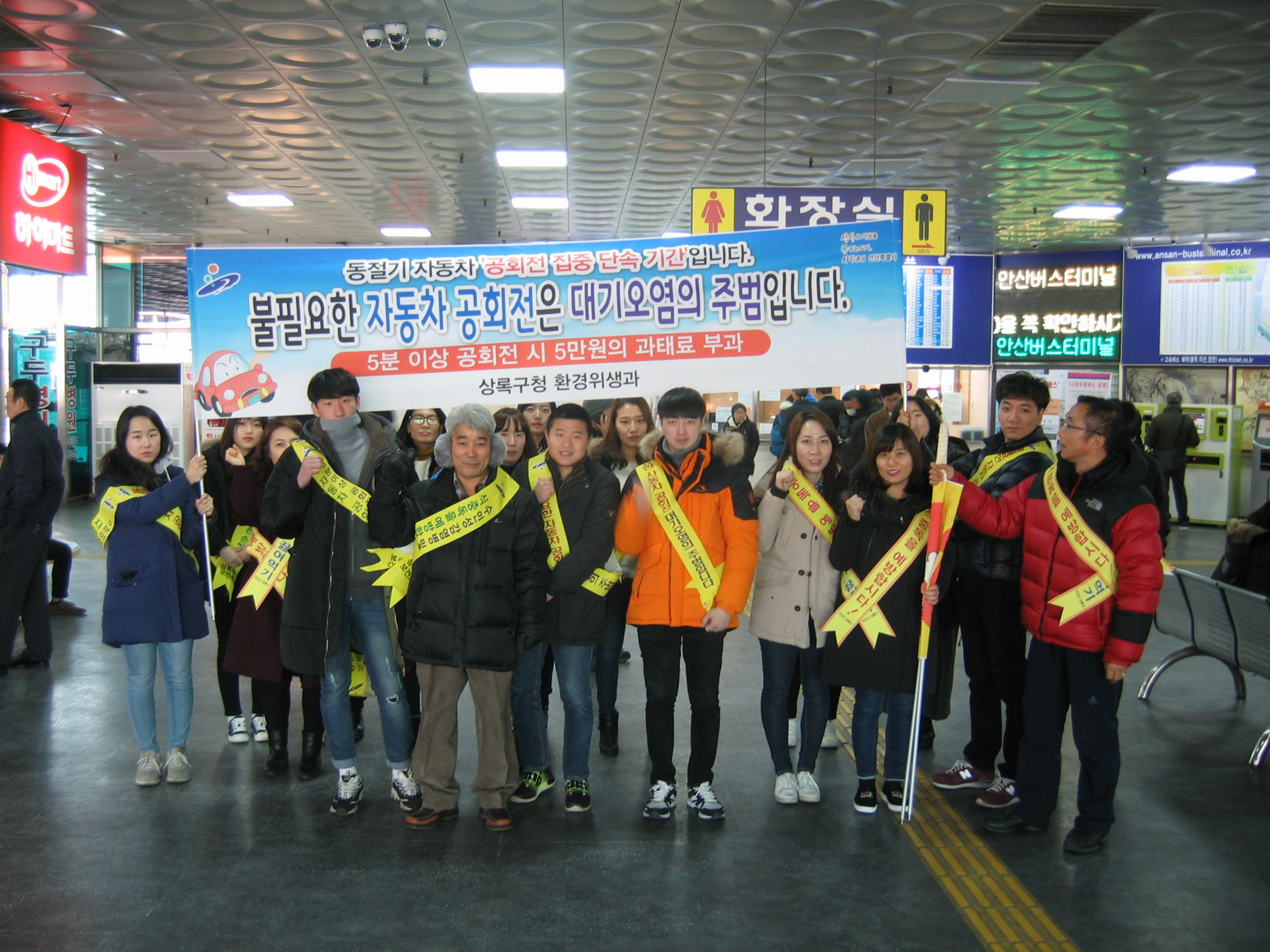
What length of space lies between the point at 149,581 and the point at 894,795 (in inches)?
135

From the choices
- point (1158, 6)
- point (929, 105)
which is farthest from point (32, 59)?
point (1158, 6)

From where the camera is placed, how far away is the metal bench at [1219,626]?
5.07 m

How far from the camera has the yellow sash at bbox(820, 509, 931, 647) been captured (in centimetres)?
411

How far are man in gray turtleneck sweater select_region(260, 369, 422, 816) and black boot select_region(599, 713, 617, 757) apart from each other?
3.44 ft

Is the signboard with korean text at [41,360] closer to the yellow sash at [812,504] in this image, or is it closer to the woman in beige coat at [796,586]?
the woman in beige coat at [796,586]

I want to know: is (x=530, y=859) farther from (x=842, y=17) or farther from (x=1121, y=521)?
(x=842, y=17)

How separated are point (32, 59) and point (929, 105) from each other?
7.19 metres

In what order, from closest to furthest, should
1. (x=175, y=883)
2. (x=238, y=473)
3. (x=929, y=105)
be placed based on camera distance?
(x=175, y=883), (x=238, y=473), (x=929, y=105)

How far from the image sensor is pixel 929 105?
8688 millimetres

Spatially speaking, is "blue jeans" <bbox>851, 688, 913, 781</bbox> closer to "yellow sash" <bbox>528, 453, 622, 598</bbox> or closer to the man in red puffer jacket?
the man in red puffer jacket

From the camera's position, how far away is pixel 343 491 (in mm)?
4121

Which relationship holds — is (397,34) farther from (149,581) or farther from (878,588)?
(878,588)

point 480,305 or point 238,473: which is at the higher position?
point 480,305

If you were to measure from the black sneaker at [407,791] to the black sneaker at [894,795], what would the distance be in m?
1.99
